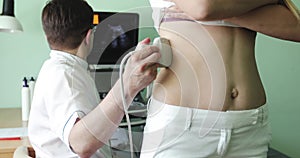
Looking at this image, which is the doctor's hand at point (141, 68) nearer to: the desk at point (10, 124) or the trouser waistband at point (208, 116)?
the trouser waistband at point (208, 116)

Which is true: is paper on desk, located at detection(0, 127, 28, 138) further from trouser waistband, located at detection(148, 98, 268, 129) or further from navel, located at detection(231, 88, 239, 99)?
navel, located at detection(231, 88, 239, 99)

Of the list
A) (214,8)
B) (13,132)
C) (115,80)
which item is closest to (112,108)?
(115,80)

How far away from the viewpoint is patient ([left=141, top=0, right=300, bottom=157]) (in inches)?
32.7

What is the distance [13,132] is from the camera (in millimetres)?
1708

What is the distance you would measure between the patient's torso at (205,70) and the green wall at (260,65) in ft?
3.97

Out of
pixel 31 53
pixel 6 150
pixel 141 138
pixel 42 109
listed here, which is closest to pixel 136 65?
pixel 141 138

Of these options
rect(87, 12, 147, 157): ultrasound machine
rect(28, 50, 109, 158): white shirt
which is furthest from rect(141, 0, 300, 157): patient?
rect(28, 50, 109, 158): white shirt

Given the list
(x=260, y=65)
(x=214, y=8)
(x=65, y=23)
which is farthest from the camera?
(x=260, y=65)

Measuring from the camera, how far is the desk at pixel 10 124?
150cm

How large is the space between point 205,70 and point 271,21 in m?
0.20

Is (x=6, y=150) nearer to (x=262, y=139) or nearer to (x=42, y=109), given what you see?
(x=42, y=109)

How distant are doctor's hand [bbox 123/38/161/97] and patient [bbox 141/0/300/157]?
0.26 ft

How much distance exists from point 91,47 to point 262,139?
694 millimetres

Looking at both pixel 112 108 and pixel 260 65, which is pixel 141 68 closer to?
pixel 112 108
